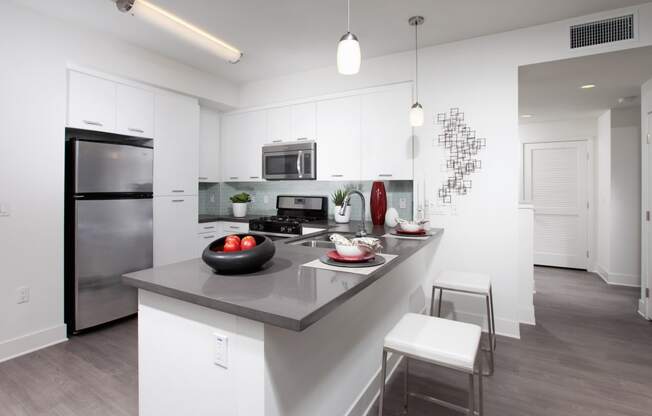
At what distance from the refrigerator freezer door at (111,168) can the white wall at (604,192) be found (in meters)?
6.05

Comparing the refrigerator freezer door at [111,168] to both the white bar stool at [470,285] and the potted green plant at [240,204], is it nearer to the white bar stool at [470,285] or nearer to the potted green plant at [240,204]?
the potted green plant at [240,204]

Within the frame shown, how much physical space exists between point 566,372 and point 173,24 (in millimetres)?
3786

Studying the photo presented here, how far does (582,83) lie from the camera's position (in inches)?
145

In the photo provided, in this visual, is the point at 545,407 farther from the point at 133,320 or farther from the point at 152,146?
the point at 152,146

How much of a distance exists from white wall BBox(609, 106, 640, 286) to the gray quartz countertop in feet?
15.5

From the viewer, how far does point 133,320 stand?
11.1 ft

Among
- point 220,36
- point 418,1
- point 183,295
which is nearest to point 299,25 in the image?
point 220,36

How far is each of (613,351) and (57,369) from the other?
4.30m

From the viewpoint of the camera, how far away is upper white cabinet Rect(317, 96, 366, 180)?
3.70 m

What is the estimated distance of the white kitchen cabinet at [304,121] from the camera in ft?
13.1

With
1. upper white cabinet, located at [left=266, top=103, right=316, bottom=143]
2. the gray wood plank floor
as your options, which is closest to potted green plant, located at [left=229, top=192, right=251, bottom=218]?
upper white cabinet, located at [left=266, top=103, right=316, bottom=143]

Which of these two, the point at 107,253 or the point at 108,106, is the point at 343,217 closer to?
the point at 107,253

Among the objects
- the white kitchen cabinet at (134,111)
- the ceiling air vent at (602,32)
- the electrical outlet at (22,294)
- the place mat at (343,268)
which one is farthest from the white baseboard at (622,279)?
the electrical outlet at (22,294)

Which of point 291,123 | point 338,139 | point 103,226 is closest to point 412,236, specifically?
point 338,139
